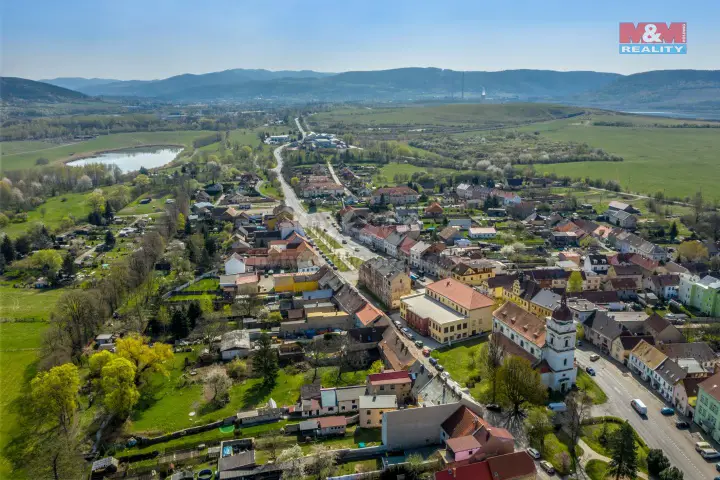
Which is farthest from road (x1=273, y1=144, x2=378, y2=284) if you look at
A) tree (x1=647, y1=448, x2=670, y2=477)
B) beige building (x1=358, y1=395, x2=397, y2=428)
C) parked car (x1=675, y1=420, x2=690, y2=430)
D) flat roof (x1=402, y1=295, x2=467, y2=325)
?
tree (x1=647, y1=448, x2=670, y2=477)

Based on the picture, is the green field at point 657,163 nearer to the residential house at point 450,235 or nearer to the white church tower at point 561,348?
the residential house at point 450,235

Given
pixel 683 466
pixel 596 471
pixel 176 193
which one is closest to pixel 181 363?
pixel 596 471

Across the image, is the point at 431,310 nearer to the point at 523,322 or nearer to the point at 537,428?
the point at 523,322

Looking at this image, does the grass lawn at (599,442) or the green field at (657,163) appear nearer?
the grass lawn at (599,442)

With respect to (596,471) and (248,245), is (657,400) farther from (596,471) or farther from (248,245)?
(248,245)

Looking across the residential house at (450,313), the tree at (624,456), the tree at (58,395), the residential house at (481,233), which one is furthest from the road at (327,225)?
the tree at (624,456)

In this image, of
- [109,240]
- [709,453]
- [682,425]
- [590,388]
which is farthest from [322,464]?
[109,240]

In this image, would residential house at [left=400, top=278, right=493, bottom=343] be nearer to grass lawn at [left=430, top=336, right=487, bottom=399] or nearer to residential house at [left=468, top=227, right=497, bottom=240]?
grass lawn at [left=430, top=336, right=487, bottom=399]
